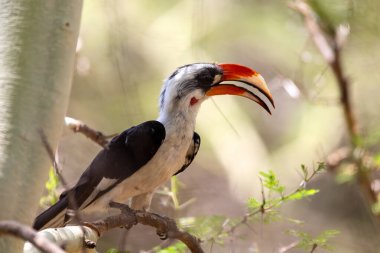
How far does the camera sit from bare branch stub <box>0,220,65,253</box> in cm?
141

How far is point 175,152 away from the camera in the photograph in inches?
139

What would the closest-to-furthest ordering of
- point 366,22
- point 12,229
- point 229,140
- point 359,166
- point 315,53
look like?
point 12,229 < point 359,166 < point 366,22 < point 315,53 < point 229,140

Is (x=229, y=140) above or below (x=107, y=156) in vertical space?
below

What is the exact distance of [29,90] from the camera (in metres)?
2.23

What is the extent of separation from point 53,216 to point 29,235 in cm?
179

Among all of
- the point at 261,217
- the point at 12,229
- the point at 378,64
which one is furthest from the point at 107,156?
the point at 378,64

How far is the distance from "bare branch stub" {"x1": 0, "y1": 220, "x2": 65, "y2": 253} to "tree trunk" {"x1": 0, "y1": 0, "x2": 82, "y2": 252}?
21.8 inches

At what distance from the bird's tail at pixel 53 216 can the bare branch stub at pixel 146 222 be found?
0.28 m

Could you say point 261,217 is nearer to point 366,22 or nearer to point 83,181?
point 83,181

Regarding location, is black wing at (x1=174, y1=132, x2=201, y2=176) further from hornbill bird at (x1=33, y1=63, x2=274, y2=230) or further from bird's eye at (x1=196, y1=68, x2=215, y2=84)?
bird's eye at (x1=196, y1=68, x2=215, y2=84)

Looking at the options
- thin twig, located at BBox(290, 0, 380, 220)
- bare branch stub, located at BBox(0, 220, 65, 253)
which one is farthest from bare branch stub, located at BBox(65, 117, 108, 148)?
bare branch stub, located at BBox(0, 220, 65, 253)

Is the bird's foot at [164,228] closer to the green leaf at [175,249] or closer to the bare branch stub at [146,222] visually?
the bare branch stub at [146,222]

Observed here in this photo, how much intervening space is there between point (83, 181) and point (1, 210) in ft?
4.62

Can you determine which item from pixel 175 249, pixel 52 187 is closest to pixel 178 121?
pixel 52 187
